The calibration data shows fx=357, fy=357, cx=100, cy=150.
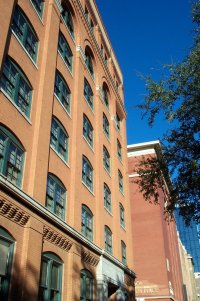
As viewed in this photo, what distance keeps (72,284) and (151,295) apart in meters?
28.5

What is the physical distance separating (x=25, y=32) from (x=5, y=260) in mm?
11273

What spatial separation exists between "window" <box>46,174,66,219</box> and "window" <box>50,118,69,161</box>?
5.69 ft

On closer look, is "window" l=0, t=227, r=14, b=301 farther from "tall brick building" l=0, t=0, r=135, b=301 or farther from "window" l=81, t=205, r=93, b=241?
"window" l=81, t=205, r=93, b=241

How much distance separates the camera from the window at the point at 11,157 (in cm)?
1349

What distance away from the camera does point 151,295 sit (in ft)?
138

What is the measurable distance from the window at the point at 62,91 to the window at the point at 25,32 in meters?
2.59

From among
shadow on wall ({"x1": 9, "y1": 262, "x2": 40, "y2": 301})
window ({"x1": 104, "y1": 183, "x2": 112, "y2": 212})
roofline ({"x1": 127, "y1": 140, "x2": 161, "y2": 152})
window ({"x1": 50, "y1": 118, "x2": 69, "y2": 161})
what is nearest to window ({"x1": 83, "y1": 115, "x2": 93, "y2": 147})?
window ({"x1": 50, "y1": 118, "x2": 69, "y2": 161})

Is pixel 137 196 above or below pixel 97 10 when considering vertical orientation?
below

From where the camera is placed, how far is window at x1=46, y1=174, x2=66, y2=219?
16.7m

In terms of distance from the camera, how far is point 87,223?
21.2 m

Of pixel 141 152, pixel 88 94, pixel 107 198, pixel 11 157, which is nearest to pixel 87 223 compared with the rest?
pixel 107 198

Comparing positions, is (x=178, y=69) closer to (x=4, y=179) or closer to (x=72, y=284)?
(x=4, y=179)

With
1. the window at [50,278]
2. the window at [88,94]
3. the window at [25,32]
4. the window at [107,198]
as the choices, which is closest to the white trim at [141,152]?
the window at [88,94]

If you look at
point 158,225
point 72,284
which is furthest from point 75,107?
point 158,225
